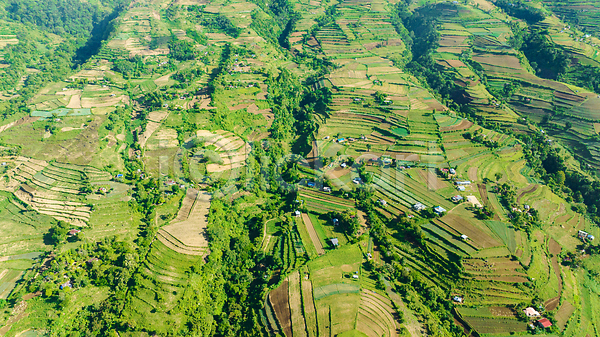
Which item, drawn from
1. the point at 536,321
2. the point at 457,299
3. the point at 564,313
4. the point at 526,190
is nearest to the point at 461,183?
the point at 526,190

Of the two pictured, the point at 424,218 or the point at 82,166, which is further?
the point at 82,166

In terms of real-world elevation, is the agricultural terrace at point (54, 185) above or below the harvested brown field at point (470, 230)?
below

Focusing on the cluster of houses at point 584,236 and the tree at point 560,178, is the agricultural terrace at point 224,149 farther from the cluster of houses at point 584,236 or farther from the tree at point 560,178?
the tree at point 560,178

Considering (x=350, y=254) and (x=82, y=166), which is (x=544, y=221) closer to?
(x=350, y=254)

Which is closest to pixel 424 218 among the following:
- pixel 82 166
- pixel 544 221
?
pixel 544 221

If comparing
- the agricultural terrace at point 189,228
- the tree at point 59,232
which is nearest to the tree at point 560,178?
the agricultural terrace at point 189,228

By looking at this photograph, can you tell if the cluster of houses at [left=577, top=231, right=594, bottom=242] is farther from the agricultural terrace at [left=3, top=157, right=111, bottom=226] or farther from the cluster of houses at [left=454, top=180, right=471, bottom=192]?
the agricultural terrace at [left=3, top=157, right=111, bottom=226]
